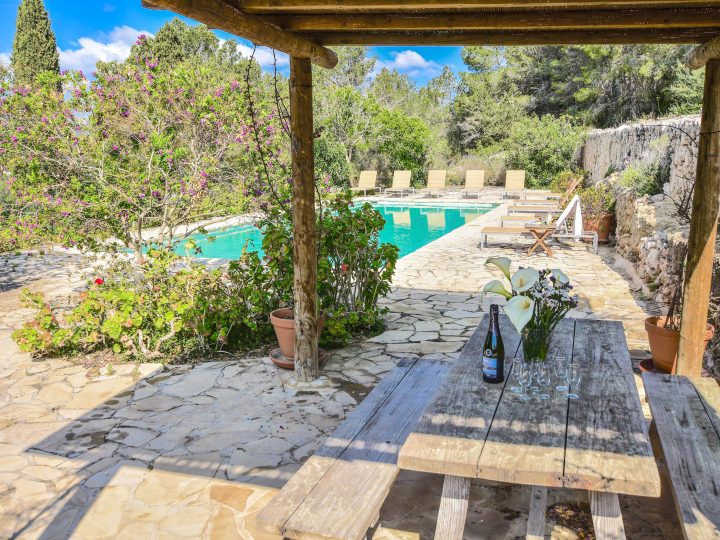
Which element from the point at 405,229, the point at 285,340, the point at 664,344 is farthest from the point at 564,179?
the point at 285,340

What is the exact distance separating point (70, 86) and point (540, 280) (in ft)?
16.6

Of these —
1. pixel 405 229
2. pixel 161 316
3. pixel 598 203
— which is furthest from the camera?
pixel 405 229

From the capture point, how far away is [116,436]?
337 cm

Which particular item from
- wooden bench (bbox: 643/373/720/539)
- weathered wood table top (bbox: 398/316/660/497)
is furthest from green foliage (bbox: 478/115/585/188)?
weathered wood table top (bbox: 398/316/660/497)

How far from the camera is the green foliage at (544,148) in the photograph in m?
19.4

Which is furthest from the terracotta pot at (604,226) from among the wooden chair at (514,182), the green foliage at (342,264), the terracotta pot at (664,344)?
the wooden chair at (514,182)

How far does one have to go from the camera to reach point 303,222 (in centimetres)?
394

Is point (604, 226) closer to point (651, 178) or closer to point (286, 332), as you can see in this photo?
point (651, 178)

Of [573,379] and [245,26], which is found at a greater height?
[245,26]

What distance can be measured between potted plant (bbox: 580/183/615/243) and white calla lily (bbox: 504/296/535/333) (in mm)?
8349

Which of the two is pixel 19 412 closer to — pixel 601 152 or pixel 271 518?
pixel 271 518

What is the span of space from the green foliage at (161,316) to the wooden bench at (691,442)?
2.98 meters

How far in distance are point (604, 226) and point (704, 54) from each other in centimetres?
689

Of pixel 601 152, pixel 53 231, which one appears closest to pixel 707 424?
pixel 53 231
